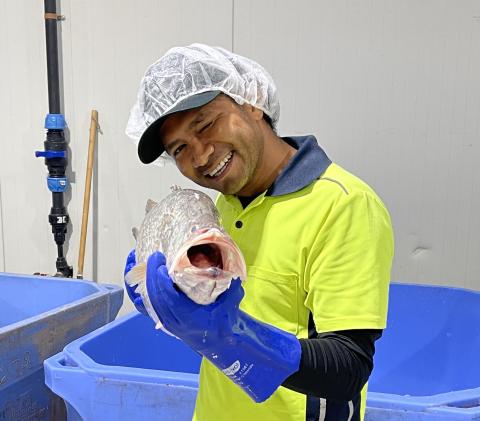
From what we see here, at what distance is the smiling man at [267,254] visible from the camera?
59 centimetres

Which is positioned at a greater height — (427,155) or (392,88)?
(392,88)

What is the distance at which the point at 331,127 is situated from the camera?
2.14 metres

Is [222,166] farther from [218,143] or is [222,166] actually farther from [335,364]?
[335,364]

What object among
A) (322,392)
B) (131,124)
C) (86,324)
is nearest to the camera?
(322,392)

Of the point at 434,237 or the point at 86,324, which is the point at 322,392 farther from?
the point at 434,237

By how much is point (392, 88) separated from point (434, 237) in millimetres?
620

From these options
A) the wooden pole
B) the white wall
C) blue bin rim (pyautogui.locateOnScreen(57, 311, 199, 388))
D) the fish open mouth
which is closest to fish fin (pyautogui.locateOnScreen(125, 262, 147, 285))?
the fish open mouth

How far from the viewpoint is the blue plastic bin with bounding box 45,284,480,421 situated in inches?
41.5

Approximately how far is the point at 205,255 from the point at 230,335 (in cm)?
9

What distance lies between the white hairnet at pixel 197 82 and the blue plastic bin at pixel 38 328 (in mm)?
799

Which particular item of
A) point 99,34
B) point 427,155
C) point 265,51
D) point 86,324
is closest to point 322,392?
point 86,324

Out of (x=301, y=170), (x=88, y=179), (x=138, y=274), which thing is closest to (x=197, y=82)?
(x=301, y=170)

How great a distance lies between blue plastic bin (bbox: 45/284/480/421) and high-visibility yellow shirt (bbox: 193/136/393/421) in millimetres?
307

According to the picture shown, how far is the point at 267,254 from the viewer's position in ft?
2.50
